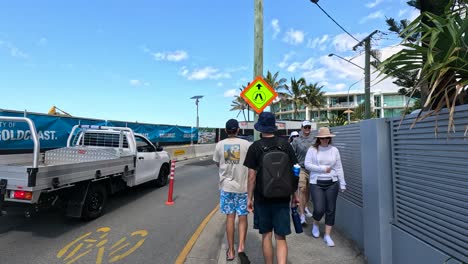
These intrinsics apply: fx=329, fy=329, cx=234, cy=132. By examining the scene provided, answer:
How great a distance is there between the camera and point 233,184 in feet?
15.0

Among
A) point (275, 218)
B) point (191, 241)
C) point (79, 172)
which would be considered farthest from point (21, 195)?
point (275, 218)

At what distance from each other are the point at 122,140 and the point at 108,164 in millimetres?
2108

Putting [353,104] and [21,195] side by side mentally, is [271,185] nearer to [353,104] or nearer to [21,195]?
[21,195]

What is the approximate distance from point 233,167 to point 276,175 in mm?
1131

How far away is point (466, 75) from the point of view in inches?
102

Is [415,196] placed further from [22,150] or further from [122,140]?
[22,150]

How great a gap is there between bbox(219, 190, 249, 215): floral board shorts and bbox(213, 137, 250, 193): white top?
9 cm

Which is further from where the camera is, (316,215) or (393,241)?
(316,215)

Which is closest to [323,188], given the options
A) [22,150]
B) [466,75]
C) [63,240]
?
[466,75]

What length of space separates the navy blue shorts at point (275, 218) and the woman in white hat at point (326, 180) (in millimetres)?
1562

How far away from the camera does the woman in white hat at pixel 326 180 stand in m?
5.07

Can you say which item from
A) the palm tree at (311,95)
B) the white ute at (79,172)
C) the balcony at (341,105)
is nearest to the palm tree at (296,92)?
the palm tree at (311,95)

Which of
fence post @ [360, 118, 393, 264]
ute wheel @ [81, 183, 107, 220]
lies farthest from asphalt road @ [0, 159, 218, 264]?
fence post @ [360, 118, 393, 264]

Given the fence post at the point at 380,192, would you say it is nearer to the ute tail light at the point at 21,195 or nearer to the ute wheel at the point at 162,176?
the ute tail light at the point at 21,195
